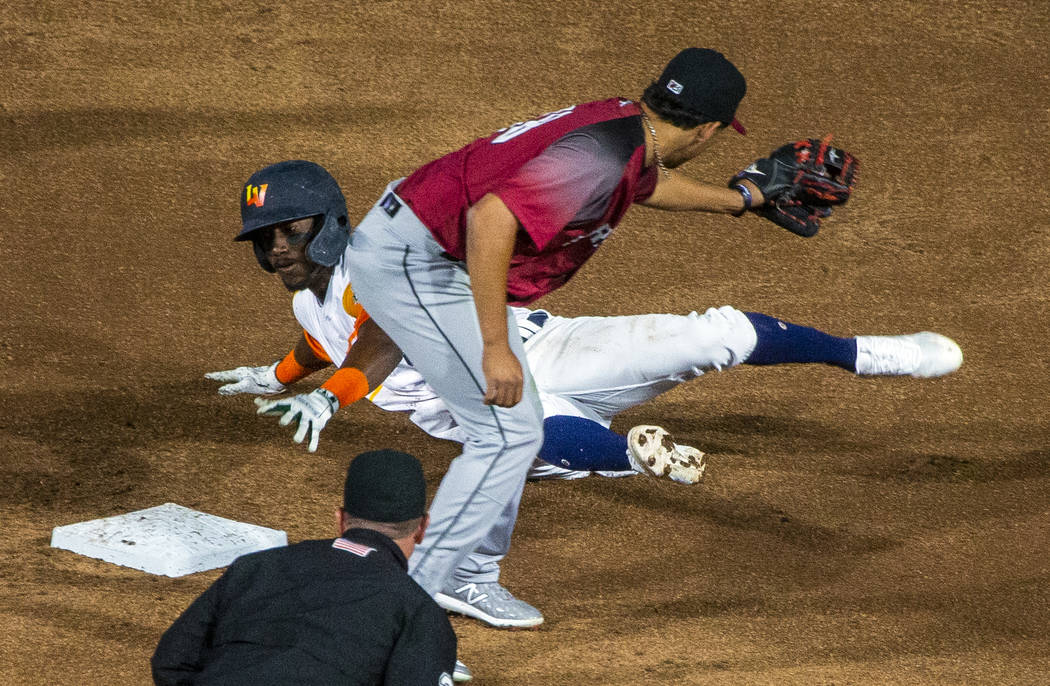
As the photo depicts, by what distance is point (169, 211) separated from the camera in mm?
7738

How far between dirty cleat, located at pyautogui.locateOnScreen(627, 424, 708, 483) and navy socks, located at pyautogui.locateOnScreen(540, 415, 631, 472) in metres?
0.28

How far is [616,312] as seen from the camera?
7.08 meters

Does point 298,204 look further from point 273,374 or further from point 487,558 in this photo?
point 273,374

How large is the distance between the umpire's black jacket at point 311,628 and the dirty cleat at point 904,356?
2.23 metres

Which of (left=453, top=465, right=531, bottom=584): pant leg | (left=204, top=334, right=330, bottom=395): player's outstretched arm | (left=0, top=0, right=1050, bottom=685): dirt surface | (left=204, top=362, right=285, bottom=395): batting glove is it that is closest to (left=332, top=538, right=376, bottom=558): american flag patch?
(left=0, top=0, right=1050, bottom=685): dirt surface

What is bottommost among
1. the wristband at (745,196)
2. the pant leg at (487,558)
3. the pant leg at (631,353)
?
the pant leg at (487,558)

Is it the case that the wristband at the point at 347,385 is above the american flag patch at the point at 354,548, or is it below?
below

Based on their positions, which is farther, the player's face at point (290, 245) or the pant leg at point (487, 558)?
the player's face at point (290, 245)

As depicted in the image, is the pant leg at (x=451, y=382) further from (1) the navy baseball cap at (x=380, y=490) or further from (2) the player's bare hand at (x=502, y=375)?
(1) the navy baseball cap at (x=380, y=490)

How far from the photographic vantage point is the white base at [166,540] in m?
4.23

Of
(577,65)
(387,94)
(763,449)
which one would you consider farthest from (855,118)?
(763,449)

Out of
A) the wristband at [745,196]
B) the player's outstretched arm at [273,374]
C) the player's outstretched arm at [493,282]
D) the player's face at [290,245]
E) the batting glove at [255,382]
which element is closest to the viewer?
the player's outstretched arm at [493,282]

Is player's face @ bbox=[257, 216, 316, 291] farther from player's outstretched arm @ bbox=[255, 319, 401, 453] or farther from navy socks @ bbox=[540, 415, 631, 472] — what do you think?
navy socks @ bbox=[540, 415, 631, 472]

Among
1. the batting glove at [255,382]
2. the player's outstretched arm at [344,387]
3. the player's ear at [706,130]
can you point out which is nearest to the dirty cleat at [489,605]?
the player's outstretched arm at [344,387]
